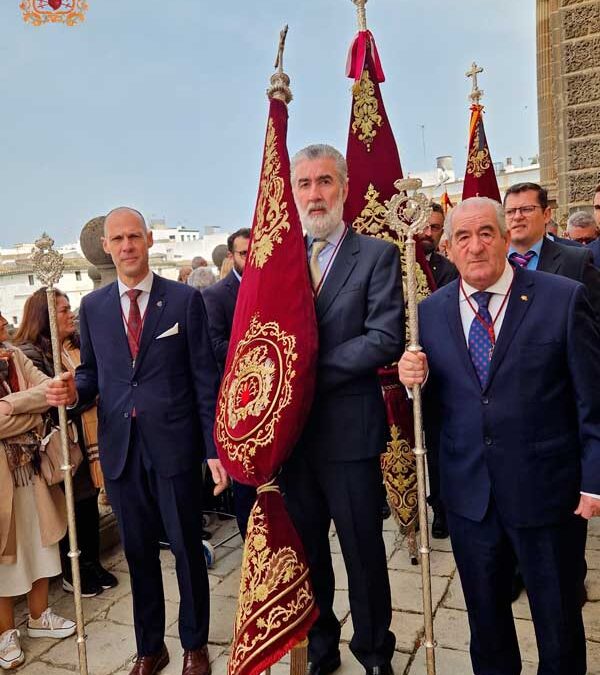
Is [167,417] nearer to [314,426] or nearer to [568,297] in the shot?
[314,426]

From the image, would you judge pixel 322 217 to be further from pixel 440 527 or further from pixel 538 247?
pixel 440 527

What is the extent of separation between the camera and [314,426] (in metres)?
2.35

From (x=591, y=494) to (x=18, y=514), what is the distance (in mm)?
2595

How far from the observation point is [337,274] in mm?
2334

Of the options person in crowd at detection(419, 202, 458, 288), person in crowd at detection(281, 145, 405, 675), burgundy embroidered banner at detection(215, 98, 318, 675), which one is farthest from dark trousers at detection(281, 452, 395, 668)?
person in crowd at detection(419, 202, 458, 288)

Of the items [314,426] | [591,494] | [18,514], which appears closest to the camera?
[591,494]

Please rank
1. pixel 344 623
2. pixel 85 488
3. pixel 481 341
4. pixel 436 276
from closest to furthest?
pixel 481 341, pixel 344 623, pixel 85 488, pixel 436 276

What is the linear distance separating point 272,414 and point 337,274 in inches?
23.5

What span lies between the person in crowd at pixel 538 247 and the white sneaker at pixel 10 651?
10.1ft

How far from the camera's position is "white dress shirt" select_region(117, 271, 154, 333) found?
2.72 meters

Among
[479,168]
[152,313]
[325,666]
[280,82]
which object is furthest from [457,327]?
[479,168]

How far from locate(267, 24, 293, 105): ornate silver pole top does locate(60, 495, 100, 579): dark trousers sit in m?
2.47

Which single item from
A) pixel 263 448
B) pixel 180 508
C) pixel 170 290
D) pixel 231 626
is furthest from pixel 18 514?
pixel 263 448

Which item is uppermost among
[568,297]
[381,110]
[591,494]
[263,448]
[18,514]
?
[381,110]
